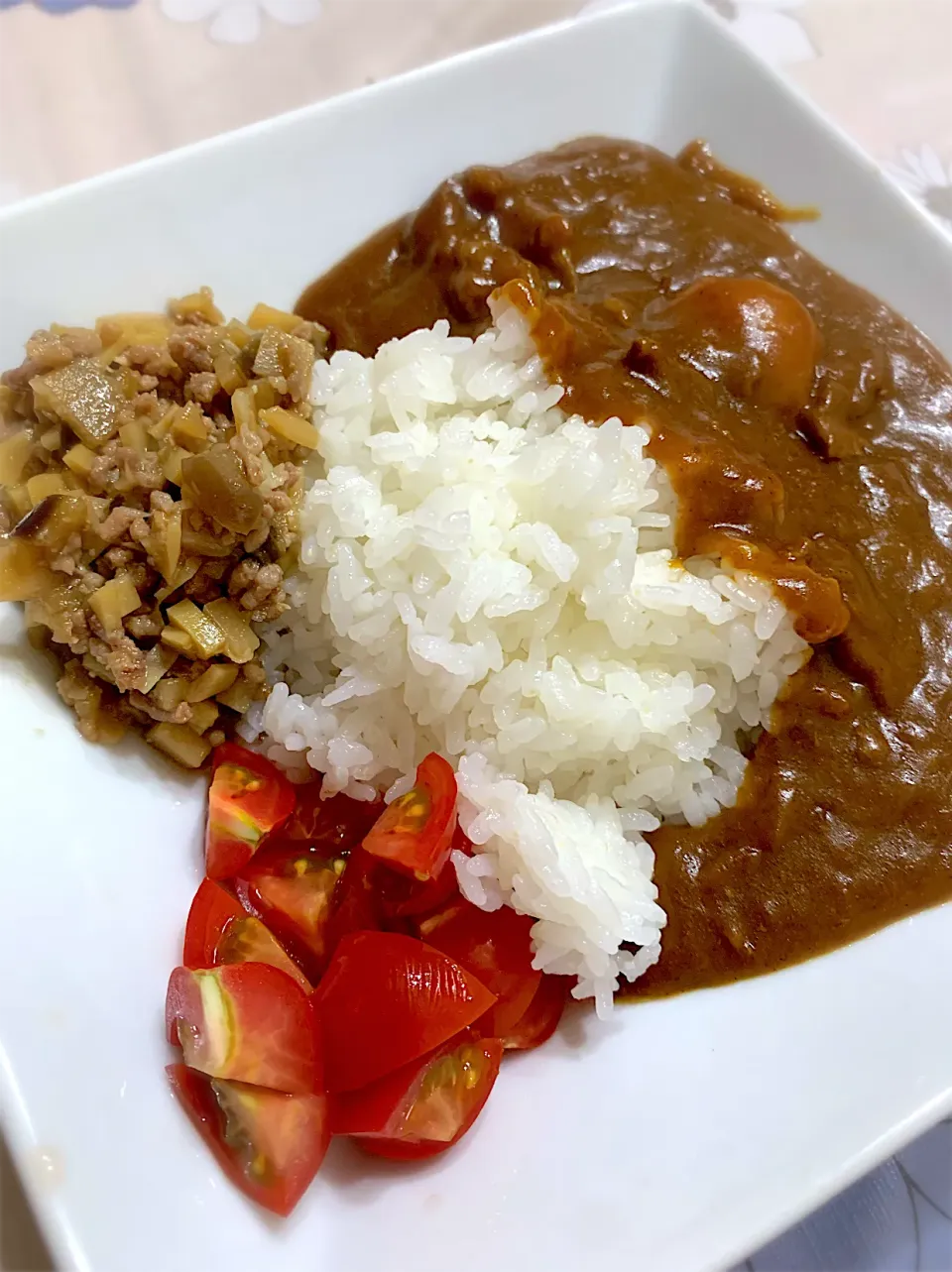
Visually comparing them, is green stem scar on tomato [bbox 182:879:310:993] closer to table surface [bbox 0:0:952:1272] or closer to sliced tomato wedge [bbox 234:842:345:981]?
sliced tomato wedge [bbox 234:842:345:981]

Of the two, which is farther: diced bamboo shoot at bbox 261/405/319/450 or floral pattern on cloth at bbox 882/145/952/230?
floral pattern on cloth at bbox 882/145/952/230

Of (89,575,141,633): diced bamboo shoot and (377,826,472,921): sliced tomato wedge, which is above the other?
(89,575,141,633): diced bamboo shoot

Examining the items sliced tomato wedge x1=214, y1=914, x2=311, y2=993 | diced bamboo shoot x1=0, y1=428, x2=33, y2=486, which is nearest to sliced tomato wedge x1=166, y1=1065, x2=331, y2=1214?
sliced tomato wedge x1=214, y1=914, x2=311, y2=993

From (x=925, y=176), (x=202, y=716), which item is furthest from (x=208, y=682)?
(x=925, y=176)

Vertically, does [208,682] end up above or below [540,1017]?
above

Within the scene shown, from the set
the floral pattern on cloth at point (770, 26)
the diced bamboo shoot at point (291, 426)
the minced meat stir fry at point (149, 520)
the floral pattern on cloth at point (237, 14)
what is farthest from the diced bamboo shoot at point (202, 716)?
the floral pattern on cloth at point (770, 26)

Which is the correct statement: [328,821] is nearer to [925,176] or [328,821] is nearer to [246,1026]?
[246,1026]

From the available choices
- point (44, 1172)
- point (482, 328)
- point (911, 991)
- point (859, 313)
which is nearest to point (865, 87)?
point (859, 313)
